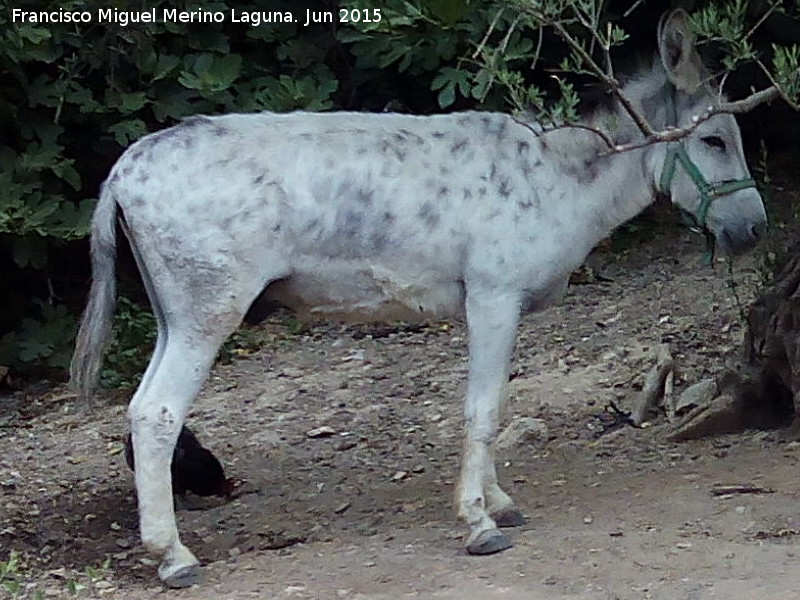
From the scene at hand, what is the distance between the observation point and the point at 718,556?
3887 millimetres

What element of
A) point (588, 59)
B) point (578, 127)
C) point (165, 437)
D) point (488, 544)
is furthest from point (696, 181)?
point (165, 437)

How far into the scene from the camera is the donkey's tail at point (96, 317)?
4.33 m

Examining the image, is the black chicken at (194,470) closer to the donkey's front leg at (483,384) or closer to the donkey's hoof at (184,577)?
the donkey's hoof at (184,577)

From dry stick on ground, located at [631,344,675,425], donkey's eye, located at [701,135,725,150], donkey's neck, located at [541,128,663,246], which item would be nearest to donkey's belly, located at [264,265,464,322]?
donkey's neck, located at [541,128,663,246]

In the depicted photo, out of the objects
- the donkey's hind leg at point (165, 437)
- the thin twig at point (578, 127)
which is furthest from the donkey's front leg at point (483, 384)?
the donkey's hind leg at point (165, 437)

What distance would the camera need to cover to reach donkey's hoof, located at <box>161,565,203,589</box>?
13.5ft

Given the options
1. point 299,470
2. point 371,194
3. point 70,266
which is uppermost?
point 371,194

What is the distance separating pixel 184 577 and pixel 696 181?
211 cm

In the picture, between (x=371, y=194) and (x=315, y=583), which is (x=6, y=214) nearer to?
(x=371, y=194)

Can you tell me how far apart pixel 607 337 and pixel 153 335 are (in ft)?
7.82

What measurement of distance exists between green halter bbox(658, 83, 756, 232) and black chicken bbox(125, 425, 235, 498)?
1.97 meters

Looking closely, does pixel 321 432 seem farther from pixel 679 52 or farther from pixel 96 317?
pixel 679 52

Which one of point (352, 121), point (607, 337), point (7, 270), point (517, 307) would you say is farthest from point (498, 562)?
point (7, 270)

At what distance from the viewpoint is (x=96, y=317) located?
14.4 ft
